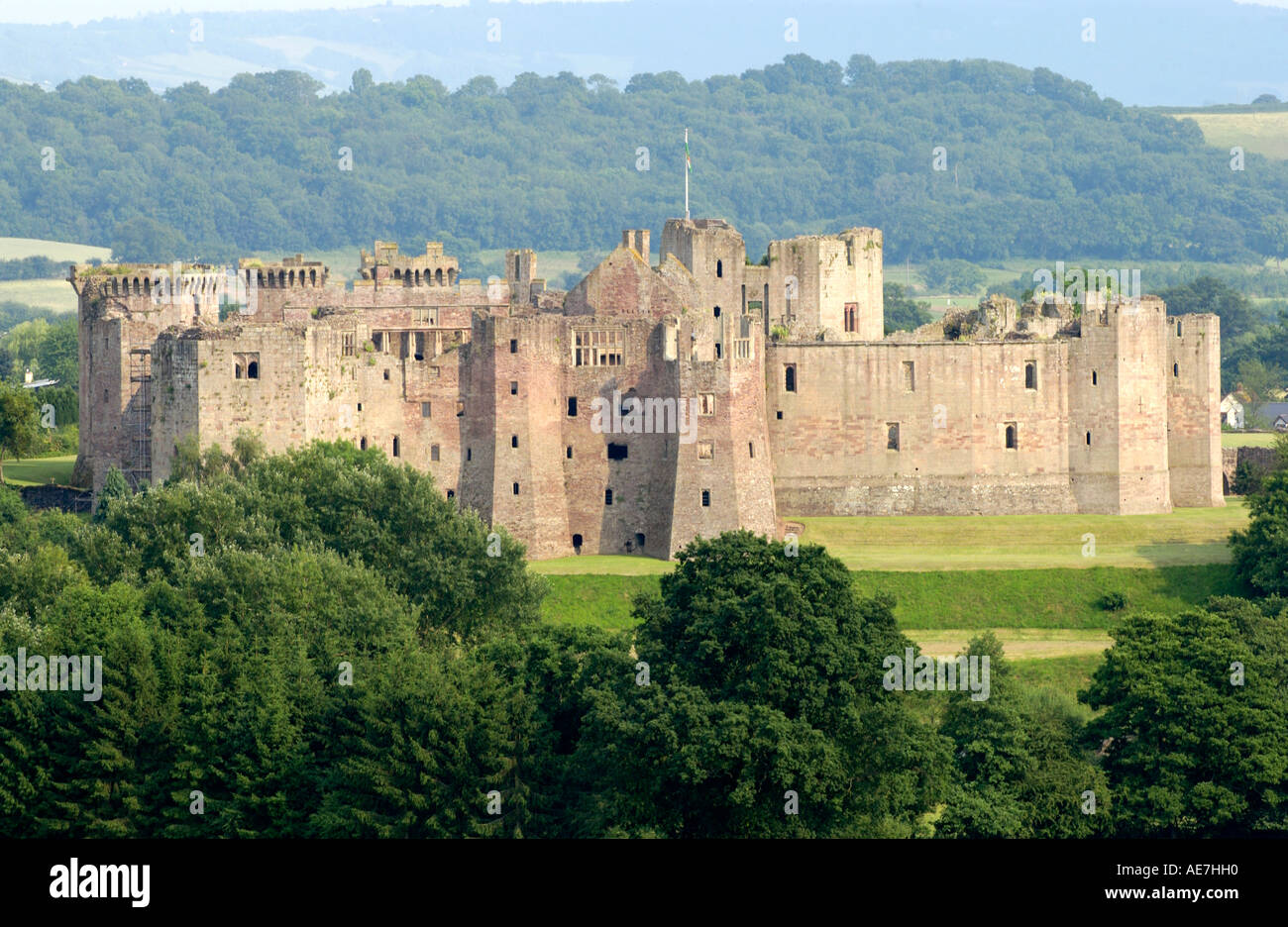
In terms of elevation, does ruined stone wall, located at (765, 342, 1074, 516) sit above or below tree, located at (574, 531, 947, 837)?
above

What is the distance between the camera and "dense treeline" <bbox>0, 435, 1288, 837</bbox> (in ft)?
203

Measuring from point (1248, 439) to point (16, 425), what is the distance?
61996 millimetres

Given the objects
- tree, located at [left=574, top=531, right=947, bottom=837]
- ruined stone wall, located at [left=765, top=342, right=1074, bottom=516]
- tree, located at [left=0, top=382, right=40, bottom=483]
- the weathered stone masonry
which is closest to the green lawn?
ruined stone wall, located at [left=765, top=342, right=1074, bottom=516]

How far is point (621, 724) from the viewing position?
61812 mm

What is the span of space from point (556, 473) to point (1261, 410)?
272 feet

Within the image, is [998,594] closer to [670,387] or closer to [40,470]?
[670,387]

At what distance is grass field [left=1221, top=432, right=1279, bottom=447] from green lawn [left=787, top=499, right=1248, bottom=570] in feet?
71.2

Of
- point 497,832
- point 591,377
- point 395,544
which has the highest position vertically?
point 591,377

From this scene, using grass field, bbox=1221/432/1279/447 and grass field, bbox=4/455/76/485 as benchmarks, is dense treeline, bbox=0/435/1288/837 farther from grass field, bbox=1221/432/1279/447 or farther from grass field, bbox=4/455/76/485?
grass field, bbox=1221/432/1279/447

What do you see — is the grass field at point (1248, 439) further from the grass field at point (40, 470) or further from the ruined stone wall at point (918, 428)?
the grass field at point (40, 470)
